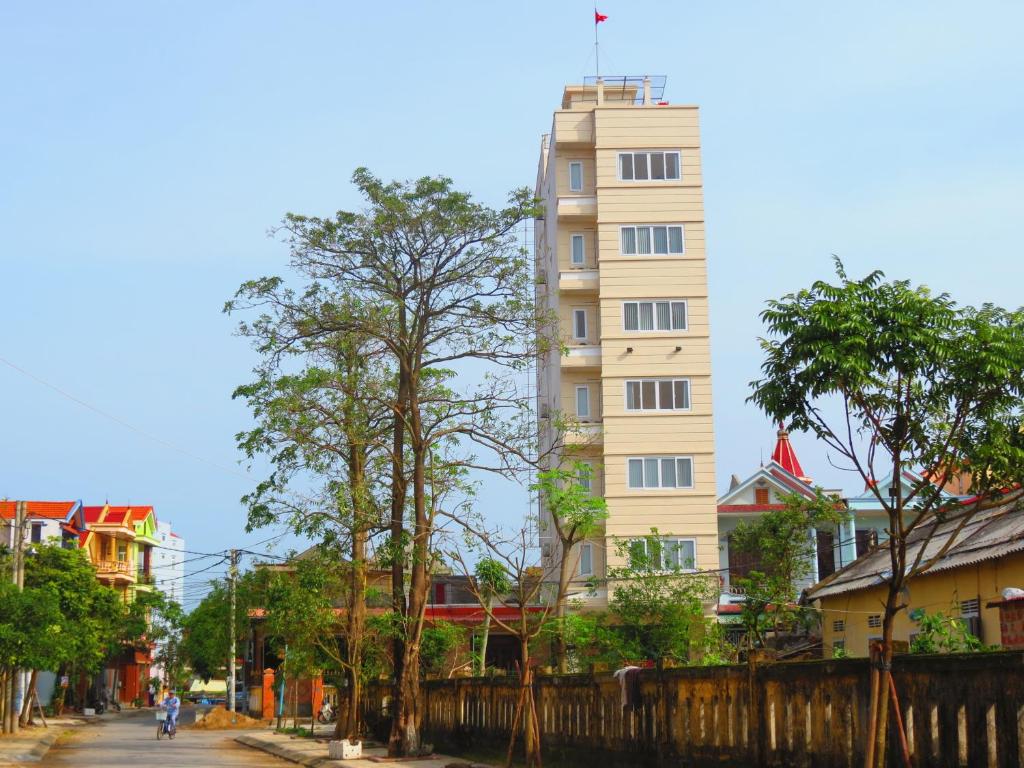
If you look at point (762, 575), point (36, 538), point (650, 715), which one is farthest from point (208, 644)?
point (650, 715)

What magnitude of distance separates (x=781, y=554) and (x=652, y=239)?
12259mm

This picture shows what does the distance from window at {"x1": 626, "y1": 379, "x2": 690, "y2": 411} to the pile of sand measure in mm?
19783

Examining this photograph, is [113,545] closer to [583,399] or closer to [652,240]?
[583,399]

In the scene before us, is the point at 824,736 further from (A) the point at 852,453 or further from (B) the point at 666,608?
(B) the point at 666,608

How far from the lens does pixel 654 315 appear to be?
4000cm

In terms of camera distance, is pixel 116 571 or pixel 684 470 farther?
pixel 116 571

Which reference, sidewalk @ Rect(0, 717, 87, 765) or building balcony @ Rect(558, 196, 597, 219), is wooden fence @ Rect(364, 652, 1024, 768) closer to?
sidewalk @ Rect(0, 717, 87, 765)

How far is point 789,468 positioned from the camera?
4772cm

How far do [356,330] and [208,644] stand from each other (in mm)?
38179

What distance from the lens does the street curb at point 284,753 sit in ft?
78.8

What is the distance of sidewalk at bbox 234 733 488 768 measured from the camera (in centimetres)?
2219

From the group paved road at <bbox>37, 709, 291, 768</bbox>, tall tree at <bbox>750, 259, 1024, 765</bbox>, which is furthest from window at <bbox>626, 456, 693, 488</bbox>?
tall tree at <bbox>750, 259, 1024, 765</bbox>

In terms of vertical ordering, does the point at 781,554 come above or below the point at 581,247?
below

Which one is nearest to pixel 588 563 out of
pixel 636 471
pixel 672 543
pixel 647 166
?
pixel 672 543
